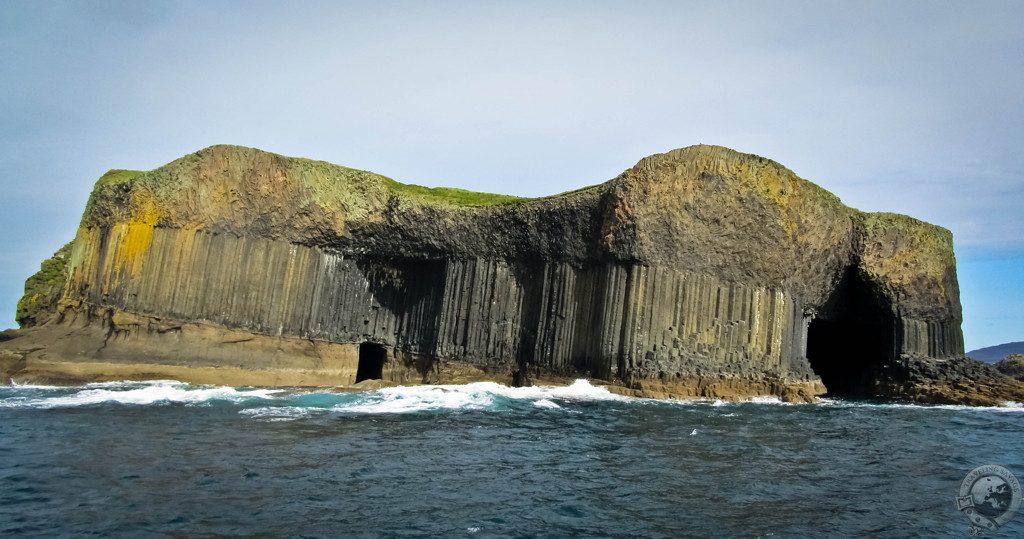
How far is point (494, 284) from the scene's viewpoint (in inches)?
1340

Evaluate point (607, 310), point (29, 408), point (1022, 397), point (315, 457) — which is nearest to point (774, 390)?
point (607, 310)

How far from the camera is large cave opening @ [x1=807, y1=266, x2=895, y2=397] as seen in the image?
117 ft

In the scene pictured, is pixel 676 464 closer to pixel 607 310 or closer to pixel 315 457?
pixel 315 457

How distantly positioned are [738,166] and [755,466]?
18101 mm

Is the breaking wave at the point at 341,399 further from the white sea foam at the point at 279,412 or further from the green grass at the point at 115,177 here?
the green grass at the point at 115,177

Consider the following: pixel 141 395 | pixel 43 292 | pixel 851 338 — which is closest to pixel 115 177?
pixel 43 292

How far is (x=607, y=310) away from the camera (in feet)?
97.5

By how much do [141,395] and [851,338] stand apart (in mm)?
33777

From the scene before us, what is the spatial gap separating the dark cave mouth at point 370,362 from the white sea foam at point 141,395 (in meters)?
10.1

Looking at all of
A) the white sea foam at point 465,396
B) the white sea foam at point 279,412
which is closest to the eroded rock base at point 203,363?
the white sea foam at point 465,396

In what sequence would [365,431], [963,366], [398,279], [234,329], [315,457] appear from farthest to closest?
[398,279] < [963,366] < [234,329] < [365,431] < [315,457]

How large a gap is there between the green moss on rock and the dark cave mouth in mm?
13978

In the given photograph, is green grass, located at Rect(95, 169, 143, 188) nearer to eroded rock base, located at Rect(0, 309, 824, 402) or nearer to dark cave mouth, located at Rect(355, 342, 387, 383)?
eroded rock base, located at Rect(0, 309, 824, 402)

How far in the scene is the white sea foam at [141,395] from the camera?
2117 cm
